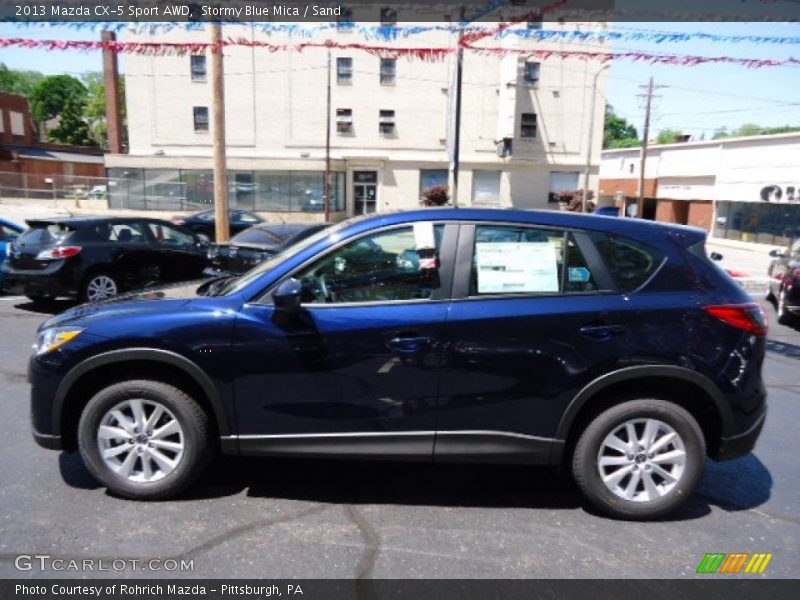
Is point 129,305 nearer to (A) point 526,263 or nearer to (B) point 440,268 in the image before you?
(B) point 440,268

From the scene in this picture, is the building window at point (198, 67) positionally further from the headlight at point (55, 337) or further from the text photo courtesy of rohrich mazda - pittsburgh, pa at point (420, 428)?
the headlight at point (55, 337)

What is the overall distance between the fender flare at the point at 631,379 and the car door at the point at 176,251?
7.71 metres

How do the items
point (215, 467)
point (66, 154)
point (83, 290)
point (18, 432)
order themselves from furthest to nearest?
1. point (66, 154)
2. point (83, 290)
3. point (18, 432)
4. point (215, 467)

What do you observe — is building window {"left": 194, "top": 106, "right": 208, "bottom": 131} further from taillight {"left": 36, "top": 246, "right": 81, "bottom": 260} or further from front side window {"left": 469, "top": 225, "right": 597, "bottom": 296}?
front side window {"left": 469, "top": 225, "right": 597, "bottom": 296}

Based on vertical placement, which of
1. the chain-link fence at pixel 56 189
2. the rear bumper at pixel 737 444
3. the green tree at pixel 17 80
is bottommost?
the rear bumper at pixel 737 444

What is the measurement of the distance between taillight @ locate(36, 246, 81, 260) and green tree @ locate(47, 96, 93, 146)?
71816 millimetres

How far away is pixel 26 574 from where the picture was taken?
108 inches

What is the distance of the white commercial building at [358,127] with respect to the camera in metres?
33.5

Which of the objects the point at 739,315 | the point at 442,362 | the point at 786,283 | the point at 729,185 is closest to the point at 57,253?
the point at 442,362

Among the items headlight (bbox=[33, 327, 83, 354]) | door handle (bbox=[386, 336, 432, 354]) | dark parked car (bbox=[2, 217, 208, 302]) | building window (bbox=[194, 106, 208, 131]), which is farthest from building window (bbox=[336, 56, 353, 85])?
door handle (bbox=[386, 336, 432, 354])

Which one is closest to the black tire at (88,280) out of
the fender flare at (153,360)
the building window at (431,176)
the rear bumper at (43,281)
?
the rear bumper at (43,281)

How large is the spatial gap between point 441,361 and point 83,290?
23.3 feet
